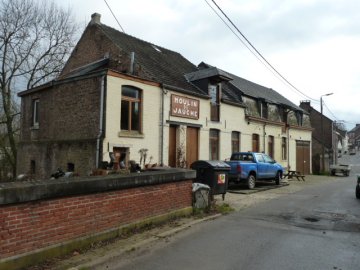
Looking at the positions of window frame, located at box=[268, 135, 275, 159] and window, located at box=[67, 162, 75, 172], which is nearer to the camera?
window, located at box=[67, 162, 75, 172]

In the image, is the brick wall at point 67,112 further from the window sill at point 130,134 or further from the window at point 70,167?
the window at point 70,167

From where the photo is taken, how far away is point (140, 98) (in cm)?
Answer: 1569

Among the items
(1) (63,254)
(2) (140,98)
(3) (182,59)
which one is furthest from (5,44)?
(1) (63,254)

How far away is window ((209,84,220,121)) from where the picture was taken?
20.4 m

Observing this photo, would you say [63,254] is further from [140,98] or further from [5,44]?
[5,44]

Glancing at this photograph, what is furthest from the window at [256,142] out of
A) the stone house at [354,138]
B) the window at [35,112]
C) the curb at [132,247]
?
the stone house at [354,138]

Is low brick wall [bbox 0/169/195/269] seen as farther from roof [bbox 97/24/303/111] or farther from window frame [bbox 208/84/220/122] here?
window frame [bbox 208/84/220/122]

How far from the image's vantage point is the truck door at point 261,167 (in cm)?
1836

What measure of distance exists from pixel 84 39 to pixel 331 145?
Result: 1410 inches

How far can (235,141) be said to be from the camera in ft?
75.2

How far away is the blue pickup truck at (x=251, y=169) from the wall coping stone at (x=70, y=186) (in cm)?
865

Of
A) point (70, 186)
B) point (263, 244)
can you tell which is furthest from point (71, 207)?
point (263, 244)

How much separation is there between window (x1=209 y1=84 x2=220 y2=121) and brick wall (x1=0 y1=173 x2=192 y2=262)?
39.0 ft

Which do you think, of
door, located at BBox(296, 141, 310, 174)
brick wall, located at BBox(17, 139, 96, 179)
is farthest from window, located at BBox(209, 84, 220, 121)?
door, located at BBox(296, 141, 310, 174)
